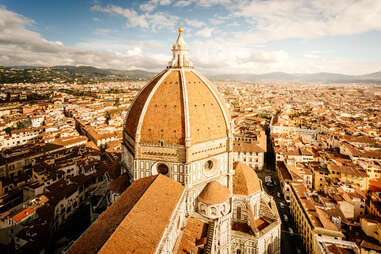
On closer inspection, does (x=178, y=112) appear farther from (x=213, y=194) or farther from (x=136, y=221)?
(x=136, y=221)

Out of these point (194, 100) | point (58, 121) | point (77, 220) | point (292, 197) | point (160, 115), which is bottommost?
point (77, 220)

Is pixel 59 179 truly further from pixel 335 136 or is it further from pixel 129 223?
pixel 335 136

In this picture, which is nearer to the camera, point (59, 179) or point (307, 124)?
point (59, 179)

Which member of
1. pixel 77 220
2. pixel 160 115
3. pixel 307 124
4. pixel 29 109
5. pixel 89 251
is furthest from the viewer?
pixel 29 109

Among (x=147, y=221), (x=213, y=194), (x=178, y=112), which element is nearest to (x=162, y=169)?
(x=213, y=194)

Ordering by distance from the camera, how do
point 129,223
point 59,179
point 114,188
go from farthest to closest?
point 59,179
point 114,188
point 129,223

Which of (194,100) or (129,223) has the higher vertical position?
(194,100)

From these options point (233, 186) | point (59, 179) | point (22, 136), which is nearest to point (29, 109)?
point (22, 136)

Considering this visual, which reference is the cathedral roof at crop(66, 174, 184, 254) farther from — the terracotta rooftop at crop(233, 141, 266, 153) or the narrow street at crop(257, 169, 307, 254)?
the terracotta rooftop at crop(233, 141, 266, 153)
